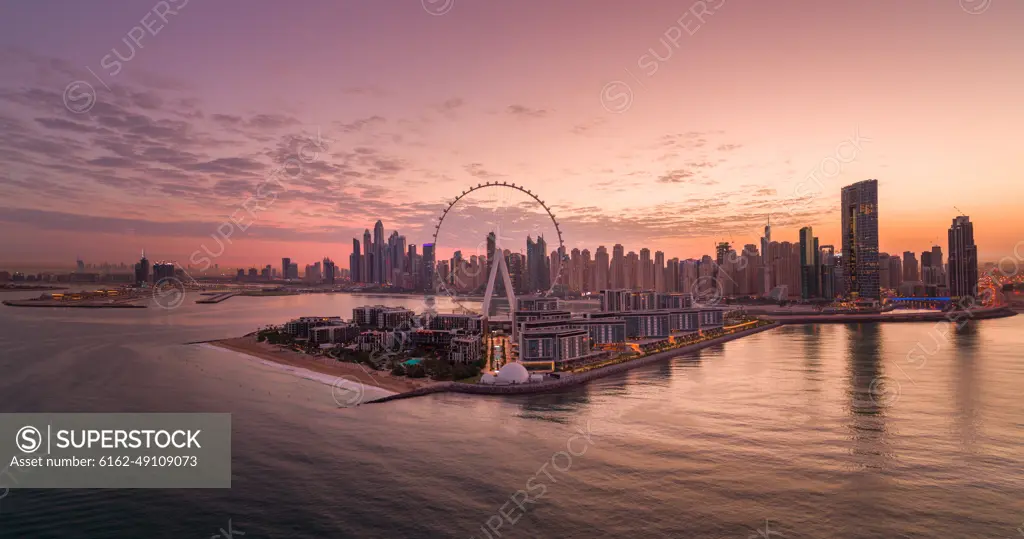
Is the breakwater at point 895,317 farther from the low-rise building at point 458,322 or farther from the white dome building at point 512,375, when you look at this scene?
the white dome building at point 512,375

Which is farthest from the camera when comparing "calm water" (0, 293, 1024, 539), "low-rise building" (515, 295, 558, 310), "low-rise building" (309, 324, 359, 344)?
"low-rise building" (515, 295, 558, 310)

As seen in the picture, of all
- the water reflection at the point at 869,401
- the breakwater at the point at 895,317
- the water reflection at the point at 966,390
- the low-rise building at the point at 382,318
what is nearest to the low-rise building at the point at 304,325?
the low-rise building at the point at 382,318

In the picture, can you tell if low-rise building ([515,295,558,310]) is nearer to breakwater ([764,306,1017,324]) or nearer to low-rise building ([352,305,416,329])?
low-rise building ([352,305,416,329])

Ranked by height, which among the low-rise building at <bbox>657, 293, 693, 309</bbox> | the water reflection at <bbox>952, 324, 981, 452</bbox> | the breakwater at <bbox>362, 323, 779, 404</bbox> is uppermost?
the low-rise building at <bbox>657, 293, 693, 309</bbox>

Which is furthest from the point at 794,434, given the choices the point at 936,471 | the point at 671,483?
Result: the point at 671,483

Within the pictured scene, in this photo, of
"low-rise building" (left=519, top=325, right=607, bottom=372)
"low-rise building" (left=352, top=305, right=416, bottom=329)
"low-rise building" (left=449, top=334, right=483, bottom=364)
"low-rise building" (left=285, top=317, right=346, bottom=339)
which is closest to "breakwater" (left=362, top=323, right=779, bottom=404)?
"low-rise building" (left=519, top=325, right=607, bottom=372)

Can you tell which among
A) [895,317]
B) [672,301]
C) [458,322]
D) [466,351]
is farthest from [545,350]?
[895,317]

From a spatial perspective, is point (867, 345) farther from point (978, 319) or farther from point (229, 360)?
point (229, 360)
